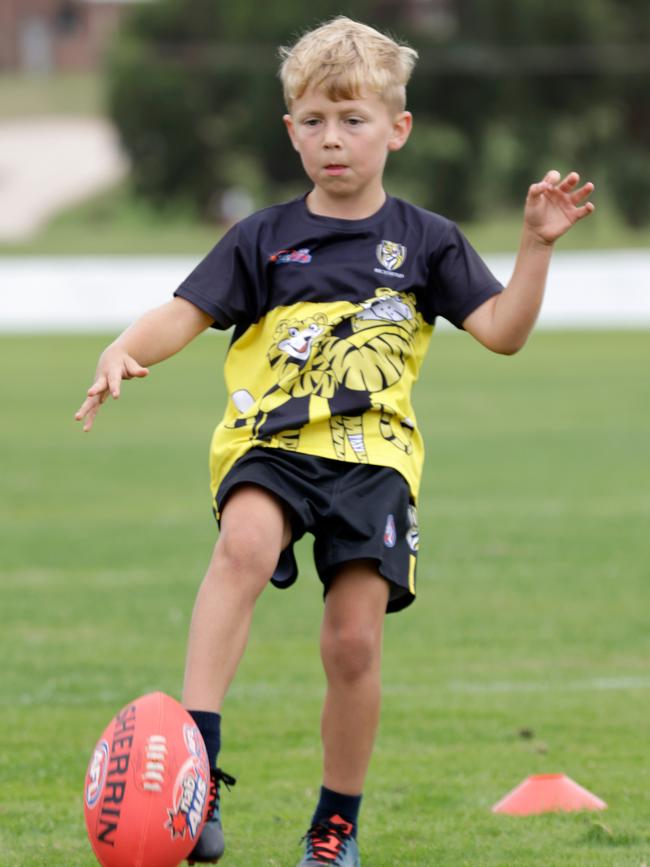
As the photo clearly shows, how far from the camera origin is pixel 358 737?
14.9 ft

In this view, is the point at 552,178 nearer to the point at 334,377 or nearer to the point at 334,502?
the point at 334,377

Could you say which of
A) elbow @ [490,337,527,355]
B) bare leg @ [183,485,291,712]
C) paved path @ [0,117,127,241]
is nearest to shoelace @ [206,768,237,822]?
bare leg @ [183,485,291,712]

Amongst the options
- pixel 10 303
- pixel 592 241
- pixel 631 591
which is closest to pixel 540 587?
pixel 631 591

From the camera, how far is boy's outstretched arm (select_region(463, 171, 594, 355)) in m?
4.43

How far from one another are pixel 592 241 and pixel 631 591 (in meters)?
39.9

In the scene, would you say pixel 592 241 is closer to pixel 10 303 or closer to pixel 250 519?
pixel 10 303

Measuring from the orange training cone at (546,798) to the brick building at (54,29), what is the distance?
100 m

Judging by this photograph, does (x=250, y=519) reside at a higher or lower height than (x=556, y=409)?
lower

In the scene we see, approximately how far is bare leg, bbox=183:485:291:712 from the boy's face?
0.89 metres

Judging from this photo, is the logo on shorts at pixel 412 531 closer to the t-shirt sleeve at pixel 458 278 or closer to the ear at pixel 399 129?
the t-shirt sleeve at pixel 458 278

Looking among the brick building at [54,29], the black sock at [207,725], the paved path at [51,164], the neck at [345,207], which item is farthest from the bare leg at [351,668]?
the brick building at [54,29]

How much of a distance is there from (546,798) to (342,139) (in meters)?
2.02

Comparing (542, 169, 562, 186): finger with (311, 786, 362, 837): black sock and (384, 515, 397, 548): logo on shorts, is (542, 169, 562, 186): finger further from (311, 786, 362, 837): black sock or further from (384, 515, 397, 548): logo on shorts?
(311, 786, 362, 837): black sock

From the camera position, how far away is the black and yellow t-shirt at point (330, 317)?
4.38 m
